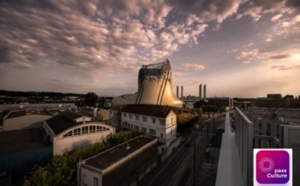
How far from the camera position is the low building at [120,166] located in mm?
13508

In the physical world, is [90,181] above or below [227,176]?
below

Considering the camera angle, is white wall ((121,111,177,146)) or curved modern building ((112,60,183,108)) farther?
curved modern building ((112,60,183,108))

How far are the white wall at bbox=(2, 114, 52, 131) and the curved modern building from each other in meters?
30.6

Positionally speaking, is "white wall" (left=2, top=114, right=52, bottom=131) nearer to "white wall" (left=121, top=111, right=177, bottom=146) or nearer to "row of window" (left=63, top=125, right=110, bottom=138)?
"row of window" (left=63, top=125, right=110, bottom=138)

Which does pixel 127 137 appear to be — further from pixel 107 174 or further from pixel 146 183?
pixel 107 174

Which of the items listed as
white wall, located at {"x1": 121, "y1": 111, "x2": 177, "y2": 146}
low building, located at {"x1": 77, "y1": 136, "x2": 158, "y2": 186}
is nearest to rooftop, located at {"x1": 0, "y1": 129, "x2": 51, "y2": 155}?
low building, located at {"x1": 77, "y1": 136, "x2": 158, "y2": 186}

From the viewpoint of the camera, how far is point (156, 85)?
179 ft

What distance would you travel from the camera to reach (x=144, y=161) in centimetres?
1933

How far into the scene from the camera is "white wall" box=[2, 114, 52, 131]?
28.6 m

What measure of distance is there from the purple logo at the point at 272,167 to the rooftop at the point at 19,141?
23171mm

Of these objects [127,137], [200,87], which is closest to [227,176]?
[127,137]

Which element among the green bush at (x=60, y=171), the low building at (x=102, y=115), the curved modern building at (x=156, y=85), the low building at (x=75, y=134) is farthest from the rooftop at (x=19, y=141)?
the curved modern building at (x=156, y=85)

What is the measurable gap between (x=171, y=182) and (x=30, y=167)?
17064 mm

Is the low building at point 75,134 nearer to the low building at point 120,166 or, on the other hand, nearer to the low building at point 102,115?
the low building at point 120,166
